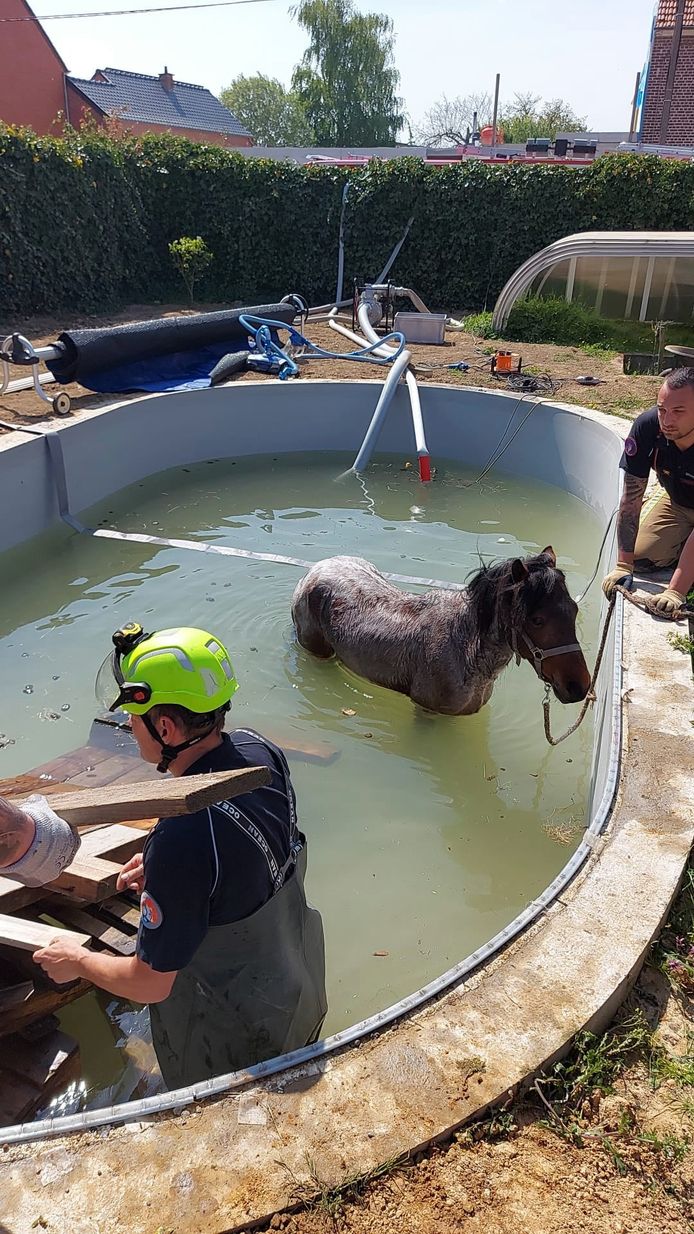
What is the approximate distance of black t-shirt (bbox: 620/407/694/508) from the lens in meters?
5.57

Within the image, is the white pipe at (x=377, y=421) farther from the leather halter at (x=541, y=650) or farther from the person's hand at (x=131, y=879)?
the person's hand at (x=131, y=879)

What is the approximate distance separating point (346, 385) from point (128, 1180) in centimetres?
1161

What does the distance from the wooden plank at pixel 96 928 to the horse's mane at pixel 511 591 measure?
102 inches

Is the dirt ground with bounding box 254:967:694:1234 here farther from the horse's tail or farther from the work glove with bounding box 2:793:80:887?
the horse's tail

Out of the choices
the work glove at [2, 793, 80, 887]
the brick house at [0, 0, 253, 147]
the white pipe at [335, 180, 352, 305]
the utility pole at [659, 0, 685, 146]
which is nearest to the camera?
the work glove at [2, 793, 80, 887]

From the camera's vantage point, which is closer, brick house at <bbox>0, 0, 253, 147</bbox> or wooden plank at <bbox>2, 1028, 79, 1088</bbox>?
wooden plank at <bbox>2, 1028, 79, 1088</bbox>

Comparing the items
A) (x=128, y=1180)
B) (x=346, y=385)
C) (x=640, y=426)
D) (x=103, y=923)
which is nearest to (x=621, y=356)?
(x=346, y=385)

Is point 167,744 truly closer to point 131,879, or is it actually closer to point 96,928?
point 131,879

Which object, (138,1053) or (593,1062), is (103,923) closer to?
(138,1053)

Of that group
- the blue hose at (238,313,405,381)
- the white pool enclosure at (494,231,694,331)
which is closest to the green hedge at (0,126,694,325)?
the white pool enclosure at (494,231,694,331)

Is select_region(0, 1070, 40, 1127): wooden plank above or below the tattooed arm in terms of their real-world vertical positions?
below

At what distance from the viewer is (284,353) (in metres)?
13.7

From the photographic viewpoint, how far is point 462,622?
5.09 meters

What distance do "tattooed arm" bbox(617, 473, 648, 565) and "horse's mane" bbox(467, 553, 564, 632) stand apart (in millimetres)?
1245
